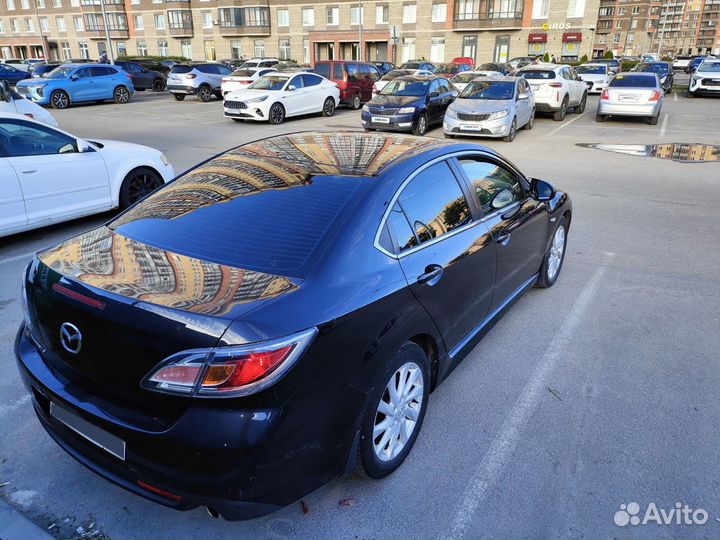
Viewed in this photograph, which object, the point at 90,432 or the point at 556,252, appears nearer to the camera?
the point at 90,432

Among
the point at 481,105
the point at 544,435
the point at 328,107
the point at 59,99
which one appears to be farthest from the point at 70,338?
the point at 59,99

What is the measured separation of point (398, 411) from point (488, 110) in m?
12.3

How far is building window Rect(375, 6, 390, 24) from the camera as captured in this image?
56531 mm

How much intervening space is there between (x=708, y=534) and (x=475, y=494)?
3.43 ft

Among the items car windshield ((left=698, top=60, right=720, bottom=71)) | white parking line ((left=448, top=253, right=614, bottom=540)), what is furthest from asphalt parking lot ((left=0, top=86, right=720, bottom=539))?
car windshield ((left=698, top=60, right=720, bottom=71))

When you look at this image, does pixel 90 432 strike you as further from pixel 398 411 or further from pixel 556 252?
pixel 556 252

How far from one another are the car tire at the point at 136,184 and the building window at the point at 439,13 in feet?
180

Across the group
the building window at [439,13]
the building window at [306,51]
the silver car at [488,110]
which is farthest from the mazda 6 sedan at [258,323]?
the building window at [306,51]

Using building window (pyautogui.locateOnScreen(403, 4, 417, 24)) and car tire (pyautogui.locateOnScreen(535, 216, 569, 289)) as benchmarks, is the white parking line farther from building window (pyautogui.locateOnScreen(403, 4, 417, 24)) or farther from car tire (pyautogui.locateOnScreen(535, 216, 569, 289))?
building window (pyautogui.locateOnScreen(403, 4, 417, 24))

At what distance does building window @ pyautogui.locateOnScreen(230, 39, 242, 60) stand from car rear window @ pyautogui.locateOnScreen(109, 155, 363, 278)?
68482 millimetres

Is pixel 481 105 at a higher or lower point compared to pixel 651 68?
lower

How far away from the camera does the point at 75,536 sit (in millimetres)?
2412

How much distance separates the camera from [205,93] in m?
25.3

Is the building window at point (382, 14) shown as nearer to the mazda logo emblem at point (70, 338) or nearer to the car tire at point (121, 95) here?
the car tire at point (121, 95)
